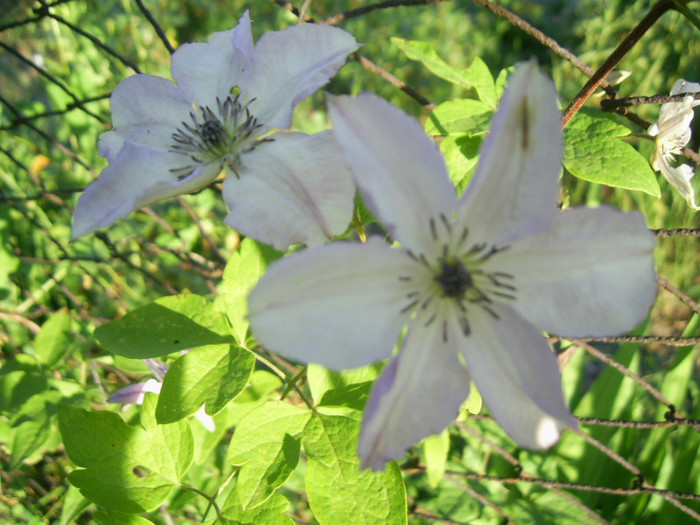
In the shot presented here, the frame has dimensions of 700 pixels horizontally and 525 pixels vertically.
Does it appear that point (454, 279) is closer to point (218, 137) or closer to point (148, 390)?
point (218, 137)

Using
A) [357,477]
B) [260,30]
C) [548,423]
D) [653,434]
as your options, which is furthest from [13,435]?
[260,30]

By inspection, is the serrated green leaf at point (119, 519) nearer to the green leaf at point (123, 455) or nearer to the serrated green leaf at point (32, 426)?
the green leaf at point (123, 455)

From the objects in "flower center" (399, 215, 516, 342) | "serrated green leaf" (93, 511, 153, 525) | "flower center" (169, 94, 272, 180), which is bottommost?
"serrated green leaf" (93, 511, 153, 525)

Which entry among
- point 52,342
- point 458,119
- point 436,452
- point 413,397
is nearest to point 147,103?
point 458,119

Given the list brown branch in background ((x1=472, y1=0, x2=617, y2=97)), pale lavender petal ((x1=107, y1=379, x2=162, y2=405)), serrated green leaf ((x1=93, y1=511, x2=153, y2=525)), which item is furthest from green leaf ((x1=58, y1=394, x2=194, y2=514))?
brown branch in background ((x1=472, y1=0, x2=617, y2=97))

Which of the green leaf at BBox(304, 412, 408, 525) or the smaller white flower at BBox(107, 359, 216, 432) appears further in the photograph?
the smaller white flower at BBox(107, 359, 216, 432)

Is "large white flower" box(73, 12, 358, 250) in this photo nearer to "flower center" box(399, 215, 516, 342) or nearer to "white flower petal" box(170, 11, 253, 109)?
"white flower petal" box(170, 11, 253, 109)

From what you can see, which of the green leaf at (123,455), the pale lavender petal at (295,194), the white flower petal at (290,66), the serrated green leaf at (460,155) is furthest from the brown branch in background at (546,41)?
the green leaf at (123,455)
